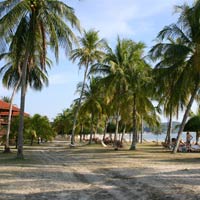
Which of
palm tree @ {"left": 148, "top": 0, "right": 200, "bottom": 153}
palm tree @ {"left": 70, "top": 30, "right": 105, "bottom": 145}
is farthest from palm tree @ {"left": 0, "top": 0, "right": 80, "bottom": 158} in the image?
palm tree @ {"left": 70, "top": 30, "right": 105, "bottom": 145}

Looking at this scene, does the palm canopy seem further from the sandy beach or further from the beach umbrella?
the sandy beach

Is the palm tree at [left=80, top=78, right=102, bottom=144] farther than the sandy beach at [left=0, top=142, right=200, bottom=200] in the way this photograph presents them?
Yes

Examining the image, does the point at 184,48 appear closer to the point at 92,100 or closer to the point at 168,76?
the point at 168,76

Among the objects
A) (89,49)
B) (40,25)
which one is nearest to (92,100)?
(89,49)

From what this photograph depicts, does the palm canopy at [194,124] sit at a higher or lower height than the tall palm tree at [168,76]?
lower

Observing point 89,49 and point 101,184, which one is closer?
point 101,184

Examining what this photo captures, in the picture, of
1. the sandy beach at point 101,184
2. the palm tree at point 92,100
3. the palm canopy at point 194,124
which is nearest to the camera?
the sandy beach at point 101,184

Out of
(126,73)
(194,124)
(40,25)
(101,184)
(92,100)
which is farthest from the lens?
(92,100)

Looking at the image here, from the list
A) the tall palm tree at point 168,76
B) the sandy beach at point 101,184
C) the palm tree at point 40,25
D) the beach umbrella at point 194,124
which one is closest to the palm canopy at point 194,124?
the beach umbrella at point 194,124

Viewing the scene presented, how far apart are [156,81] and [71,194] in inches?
725

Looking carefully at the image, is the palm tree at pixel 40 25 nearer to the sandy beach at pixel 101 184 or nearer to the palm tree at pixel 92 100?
the sandy beach at pixel 101 184

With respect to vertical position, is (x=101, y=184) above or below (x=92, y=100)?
below

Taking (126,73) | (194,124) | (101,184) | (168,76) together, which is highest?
(126,73)

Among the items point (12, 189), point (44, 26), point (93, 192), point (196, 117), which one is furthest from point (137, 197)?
point (196, 117)
